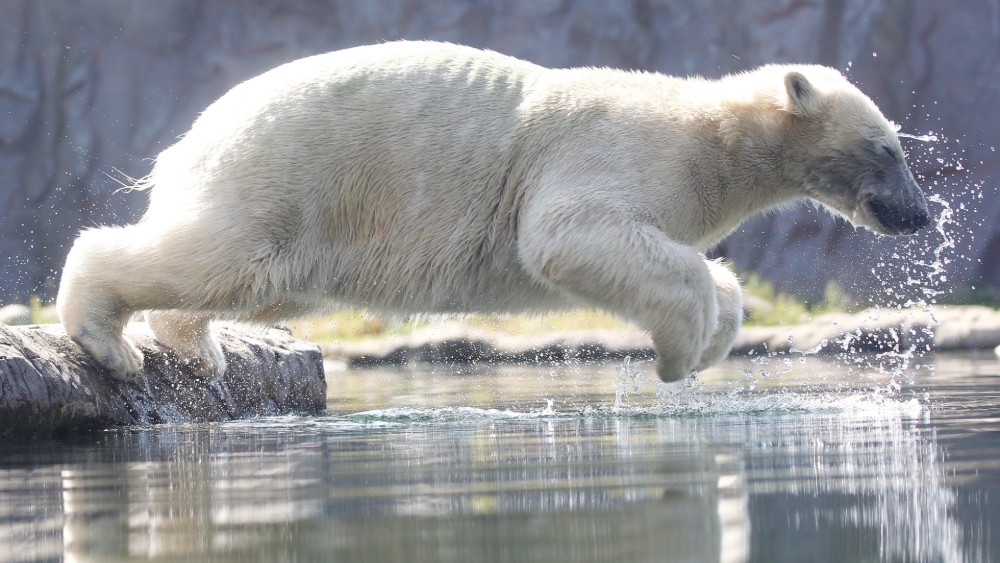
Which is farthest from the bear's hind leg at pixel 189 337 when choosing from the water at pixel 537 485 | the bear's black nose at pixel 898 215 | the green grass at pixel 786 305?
the green grass at pixel 786 305

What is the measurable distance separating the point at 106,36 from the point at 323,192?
12.8 meters

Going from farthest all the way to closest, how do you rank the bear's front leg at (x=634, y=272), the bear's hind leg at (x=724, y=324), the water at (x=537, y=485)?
the bear's hind leg at (x=724, y=324) → the bear's front leg at (x=634, y=272) → the water at (x=537, y=485)

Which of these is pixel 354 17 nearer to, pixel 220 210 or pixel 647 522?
pixel 220 210

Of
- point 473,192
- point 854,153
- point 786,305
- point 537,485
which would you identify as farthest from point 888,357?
point 537,485

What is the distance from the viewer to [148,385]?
4609 millimetres

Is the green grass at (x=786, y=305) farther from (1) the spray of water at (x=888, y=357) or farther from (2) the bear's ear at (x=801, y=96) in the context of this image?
(2) the bear's ear at (x=801, y=96)

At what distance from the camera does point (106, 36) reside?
15.9 meters

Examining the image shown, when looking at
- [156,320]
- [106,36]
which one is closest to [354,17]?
[106,36]

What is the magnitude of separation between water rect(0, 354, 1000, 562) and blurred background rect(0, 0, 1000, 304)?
10351 mm

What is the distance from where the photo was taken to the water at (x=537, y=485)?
1918 mm

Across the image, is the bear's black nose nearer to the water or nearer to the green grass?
the water

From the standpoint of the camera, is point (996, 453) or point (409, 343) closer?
point (996, 453)

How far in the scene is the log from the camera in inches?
156

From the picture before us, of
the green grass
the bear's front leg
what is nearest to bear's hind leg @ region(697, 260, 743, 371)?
the bear's front leg
